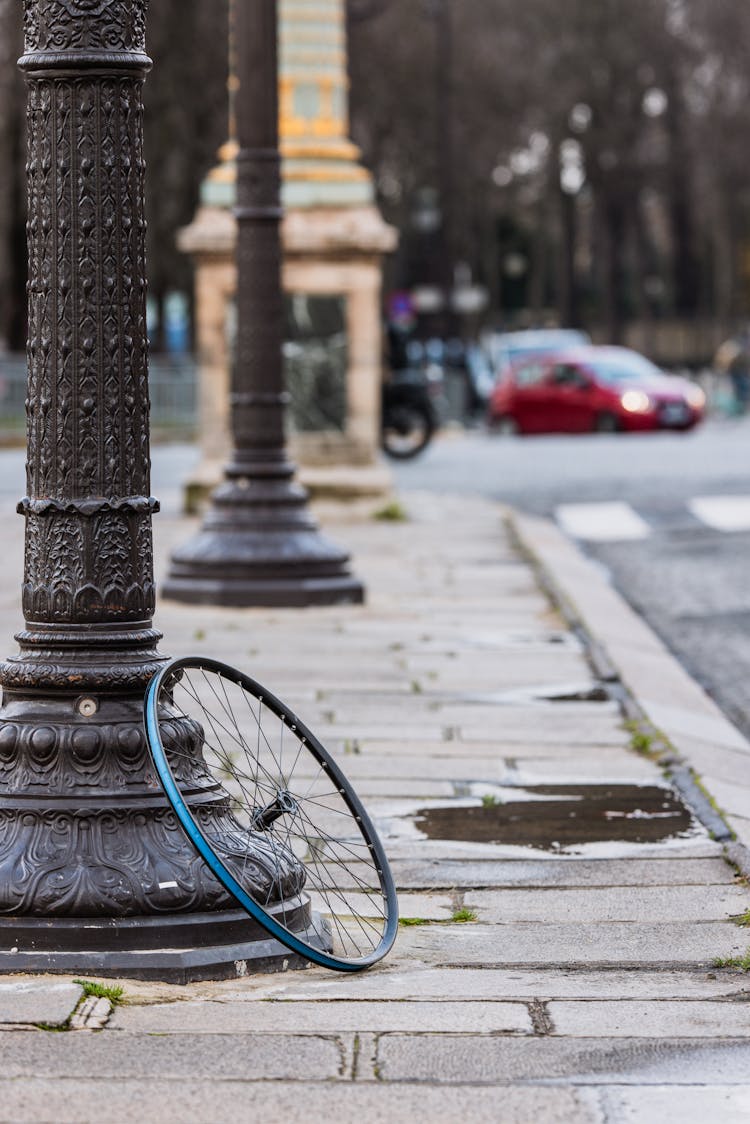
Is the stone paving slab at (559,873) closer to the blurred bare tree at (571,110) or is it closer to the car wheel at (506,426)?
the car wheel at (506,426)

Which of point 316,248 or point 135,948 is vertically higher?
point 316,248

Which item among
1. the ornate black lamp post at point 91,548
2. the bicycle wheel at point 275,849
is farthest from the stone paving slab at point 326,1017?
the ornate black lamp post at point 91,548

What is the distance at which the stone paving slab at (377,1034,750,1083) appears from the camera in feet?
12.5

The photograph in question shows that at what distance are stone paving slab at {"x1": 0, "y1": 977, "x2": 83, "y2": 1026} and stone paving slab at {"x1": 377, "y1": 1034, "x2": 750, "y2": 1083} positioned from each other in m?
0.59

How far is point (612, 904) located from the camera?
→ 5.32 meters

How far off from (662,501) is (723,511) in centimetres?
109

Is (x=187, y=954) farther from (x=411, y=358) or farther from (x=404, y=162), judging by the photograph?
(x=404, y=162)

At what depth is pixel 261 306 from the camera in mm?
11094

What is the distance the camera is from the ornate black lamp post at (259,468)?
1095 cm

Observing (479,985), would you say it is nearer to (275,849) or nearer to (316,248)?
(275,849)

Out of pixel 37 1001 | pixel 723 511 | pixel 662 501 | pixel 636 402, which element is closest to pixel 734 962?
pixel 37 1001

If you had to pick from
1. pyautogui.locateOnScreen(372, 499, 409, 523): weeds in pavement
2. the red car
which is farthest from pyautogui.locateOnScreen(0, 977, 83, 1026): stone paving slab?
the red car

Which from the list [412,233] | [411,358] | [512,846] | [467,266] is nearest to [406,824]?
[512,846]

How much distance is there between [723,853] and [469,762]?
4.98 ft
